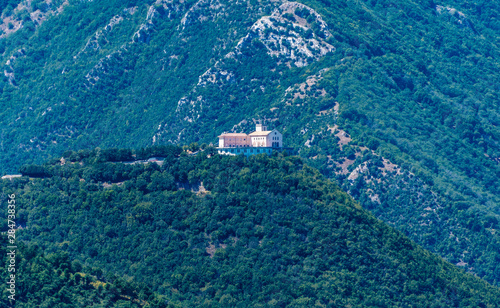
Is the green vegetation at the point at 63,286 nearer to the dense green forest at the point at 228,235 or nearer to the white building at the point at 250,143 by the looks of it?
the dense green forest at the point at 228,235

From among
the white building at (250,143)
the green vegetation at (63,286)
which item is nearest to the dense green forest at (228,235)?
the white building at (250,143)

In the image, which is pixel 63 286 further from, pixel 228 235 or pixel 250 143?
pixel 250 143

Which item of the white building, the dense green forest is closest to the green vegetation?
the dense green forest

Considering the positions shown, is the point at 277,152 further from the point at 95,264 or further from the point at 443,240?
the point at 443,240

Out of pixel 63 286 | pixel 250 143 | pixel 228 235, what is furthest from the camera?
pixel 250 143

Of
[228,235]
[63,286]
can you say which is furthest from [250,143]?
[63,286]

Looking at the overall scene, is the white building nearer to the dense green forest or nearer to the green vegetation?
the dense green forest

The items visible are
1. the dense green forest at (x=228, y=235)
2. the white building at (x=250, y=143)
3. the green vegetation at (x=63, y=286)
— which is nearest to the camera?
the green vegetation at (x=63, y=286)

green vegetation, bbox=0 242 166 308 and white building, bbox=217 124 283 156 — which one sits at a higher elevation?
white building, bbox=217 124 283 156
